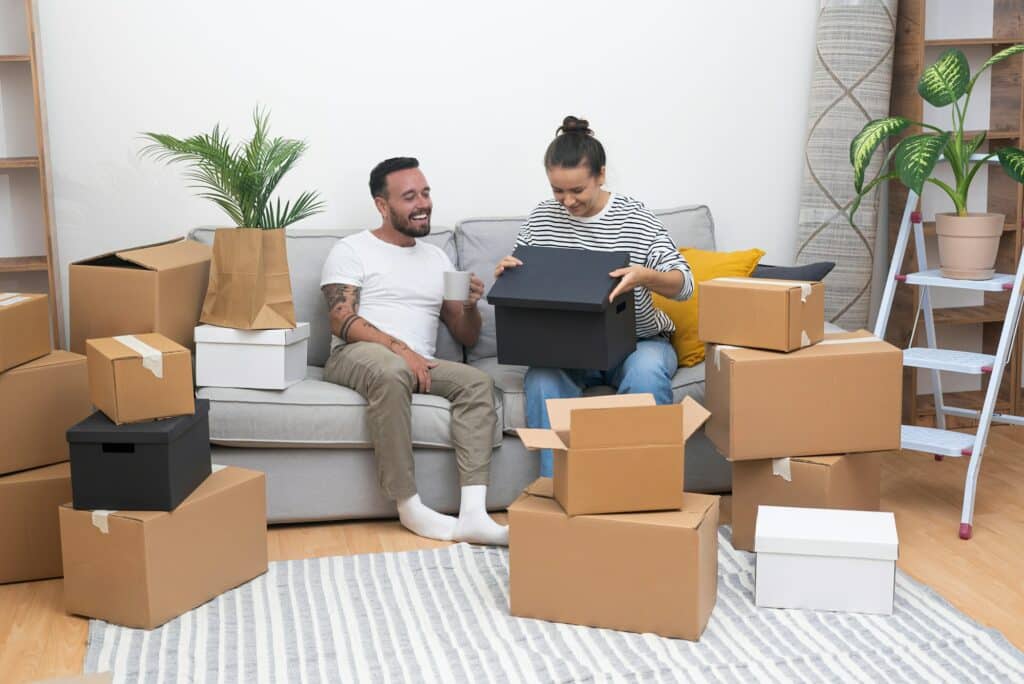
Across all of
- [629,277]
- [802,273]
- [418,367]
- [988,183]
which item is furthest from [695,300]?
[988,183]

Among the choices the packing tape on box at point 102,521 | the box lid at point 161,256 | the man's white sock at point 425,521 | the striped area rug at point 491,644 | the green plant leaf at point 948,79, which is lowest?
the striped area rug at point 491,644

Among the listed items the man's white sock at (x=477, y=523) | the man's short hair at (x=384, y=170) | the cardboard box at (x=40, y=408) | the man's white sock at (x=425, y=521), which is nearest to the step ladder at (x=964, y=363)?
the man's white sock at (x=477, y=523)

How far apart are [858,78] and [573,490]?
84.4 inches

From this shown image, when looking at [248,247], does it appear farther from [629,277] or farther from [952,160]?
[952,160]

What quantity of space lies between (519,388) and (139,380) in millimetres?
1089

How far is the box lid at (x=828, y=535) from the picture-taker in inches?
99.7

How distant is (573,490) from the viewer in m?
2.45

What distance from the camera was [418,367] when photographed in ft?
10.5

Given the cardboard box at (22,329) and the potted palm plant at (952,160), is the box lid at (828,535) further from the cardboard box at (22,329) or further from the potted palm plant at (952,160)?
the cardboard box at (22,329)

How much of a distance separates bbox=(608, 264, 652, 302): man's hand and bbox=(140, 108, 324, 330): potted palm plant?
34.8 inches

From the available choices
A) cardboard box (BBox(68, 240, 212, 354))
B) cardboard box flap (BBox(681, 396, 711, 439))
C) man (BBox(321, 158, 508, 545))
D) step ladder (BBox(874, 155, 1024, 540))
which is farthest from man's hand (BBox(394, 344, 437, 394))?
step ladder (BBox(874, 155, 1024, 540))

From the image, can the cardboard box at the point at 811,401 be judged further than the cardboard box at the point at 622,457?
Yes

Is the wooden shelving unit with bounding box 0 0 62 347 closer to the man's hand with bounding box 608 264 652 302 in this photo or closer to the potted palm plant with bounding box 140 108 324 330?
the potted palm plant with bounding box 140 108 324 330

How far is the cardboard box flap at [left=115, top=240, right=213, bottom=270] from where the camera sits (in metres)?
3.08
